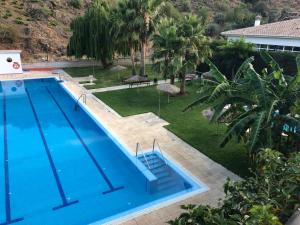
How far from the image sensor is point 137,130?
16.2 metres

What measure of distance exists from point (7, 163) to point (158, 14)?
721 inches

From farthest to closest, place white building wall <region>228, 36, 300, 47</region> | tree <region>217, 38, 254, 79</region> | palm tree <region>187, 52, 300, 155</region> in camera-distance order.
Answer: white building wall <region>228, 36, 300, 47</region>, tree <region>217, 38, 254, 79</region>, palm tree <region>187, 52, 300, 155</region>

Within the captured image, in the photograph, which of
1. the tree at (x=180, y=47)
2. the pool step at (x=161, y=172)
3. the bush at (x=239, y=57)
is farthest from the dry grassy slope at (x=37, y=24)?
the pool step at (x=161, y=172)

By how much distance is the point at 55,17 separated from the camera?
181 ft

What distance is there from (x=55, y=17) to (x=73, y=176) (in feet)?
161

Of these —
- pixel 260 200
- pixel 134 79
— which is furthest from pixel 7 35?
pixel 260 200

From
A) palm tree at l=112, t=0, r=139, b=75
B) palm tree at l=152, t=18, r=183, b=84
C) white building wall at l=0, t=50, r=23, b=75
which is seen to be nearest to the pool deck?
palm tree at l=152, t=18, r=183, b=84

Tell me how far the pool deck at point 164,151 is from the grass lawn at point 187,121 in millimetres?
455

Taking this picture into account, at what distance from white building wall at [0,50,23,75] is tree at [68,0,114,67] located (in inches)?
243

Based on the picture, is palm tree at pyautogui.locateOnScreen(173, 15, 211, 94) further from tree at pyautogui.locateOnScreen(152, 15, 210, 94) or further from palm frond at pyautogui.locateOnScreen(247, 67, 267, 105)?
palm frond at pyautogui.locateOnScreen(247, 67, 267, 105)

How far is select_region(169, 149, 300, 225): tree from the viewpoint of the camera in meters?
5.43

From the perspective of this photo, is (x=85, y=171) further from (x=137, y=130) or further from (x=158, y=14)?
(x=158, y=14)

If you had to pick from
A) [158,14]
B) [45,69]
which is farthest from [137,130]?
[45,69]

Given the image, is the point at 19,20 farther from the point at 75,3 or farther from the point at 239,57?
the point at 239,57
